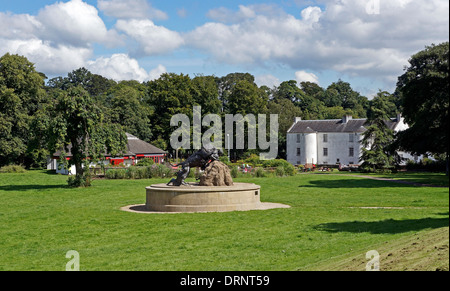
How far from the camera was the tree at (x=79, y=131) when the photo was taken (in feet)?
115

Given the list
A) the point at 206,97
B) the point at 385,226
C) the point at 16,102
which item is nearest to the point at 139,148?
the point at 206,97

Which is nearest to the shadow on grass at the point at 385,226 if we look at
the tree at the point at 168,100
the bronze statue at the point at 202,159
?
the bronze statue at the point at 202,159

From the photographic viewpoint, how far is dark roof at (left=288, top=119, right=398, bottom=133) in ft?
244

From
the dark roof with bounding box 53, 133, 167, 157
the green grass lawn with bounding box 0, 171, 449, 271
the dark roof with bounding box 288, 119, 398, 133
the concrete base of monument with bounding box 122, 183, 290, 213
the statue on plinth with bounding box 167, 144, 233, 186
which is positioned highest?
the dark roof with bounding box 288, 119, 398, 133

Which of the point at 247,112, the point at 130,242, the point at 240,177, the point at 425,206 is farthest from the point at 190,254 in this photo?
the point at 247,112

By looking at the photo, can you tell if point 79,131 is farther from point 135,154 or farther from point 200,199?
point 135,154

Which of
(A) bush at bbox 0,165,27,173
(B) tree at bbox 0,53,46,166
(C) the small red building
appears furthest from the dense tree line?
(C) the small red building

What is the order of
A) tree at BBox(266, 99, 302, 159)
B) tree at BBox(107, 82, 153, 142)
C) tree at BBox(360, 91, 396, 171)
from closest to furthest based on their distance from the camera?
tree at BBox(360, 91, 396, 171) < tree at BBox(107, 82, 153, 142) < tree at BBox(266, 99, 302, 159)

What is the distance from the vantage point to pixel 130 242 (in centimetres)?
1625

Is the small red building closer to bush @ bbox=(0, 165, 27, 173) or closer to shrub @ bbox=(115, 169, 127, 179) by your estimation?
bush @ bbox=(0, 165, 27, 173)

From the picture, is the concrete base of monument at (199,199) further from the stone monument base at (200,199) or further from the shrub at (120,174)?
the shrub at (120,174)

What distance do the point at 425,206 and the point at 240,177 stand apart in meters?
23.3

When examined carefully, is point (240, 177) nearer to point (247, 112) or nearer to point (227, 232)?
point (227, 232)

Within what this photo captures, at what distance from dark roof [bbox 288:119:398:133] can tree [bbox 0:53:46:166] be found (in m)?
37.8
